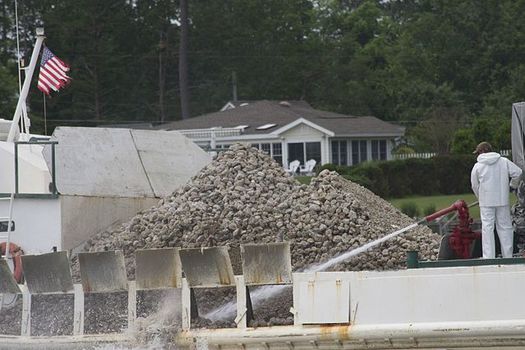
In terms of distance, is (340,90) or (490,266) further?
(340,90)

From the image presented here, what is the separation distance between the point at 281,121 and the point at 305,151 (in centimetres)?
185

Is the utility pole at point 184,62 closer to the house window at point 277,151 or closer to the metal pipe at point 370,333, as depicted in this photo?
the house window at point 277,151

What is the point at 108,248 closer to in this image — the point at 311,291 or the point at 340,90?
the point at 311,291

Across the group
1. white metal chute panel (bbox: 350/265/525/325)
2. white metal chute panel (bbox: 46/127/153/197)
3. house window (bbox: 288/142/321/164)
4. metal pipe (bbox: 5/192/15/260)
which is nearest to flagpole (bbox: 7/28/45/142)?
white metal chute panel (bbox: 46/127/153/197)

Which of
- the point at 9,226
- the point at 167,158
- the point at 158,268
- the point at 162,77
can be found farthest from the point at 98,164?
the point at 162,77

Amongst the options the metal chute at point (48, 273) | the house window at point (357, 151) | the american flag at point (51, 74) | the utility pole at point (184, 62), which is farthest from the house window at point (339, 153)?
the metal chute at point (48, 273)

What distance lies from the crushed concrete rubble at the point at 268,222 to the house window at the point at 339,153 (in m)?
32.2

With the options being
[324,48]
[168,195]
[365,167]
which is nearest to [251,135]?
[365,167]

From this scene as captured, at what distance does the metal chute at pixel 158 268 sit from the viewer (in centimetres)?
1027

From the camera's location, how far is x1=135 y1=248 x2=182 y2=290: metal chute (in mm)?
10273

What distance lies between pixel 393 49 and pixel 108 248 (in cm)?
4817

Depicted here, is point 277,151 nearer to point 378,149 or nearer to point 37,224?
point 378,149

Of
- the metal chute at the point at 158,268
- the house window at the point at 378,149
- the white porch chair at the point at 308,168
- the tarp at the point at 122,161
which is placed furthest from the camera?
the house window at the point at 378,149

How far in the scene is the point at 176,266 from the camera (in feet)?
33.7
